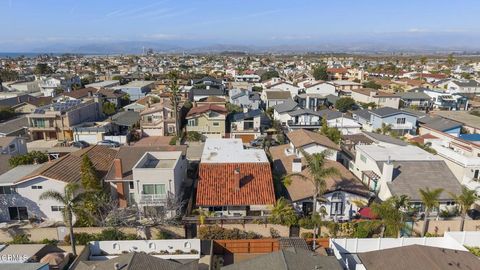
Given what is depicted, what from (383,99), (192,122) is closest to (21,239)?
(192,122)

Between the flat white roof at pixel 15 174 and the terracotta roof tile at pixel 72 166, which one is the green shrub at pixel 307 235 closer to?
the terracotta roof tile at pixel 72 166

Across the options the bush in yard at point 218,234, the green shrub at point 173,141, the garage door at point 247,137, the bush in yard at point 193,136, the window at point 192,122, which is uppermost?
the window at point 192,122

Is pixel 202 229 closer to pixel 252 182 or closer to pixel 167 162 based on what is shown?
pixel 252 182

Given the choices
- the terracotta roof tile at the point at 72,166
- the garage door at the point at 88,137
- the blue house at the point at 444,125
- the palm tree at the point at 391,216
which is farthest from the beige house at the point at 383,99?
the terracotta roof tile at the point at 72,166

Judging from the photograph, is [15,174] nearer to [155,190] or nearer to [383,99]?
[155,190]

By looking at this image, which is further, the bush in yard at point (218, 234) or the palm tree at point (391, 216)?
the bush in yard at point (218, 234)

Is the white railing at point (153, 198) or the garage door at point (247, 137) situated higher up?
the white railing at point (153, 198)
